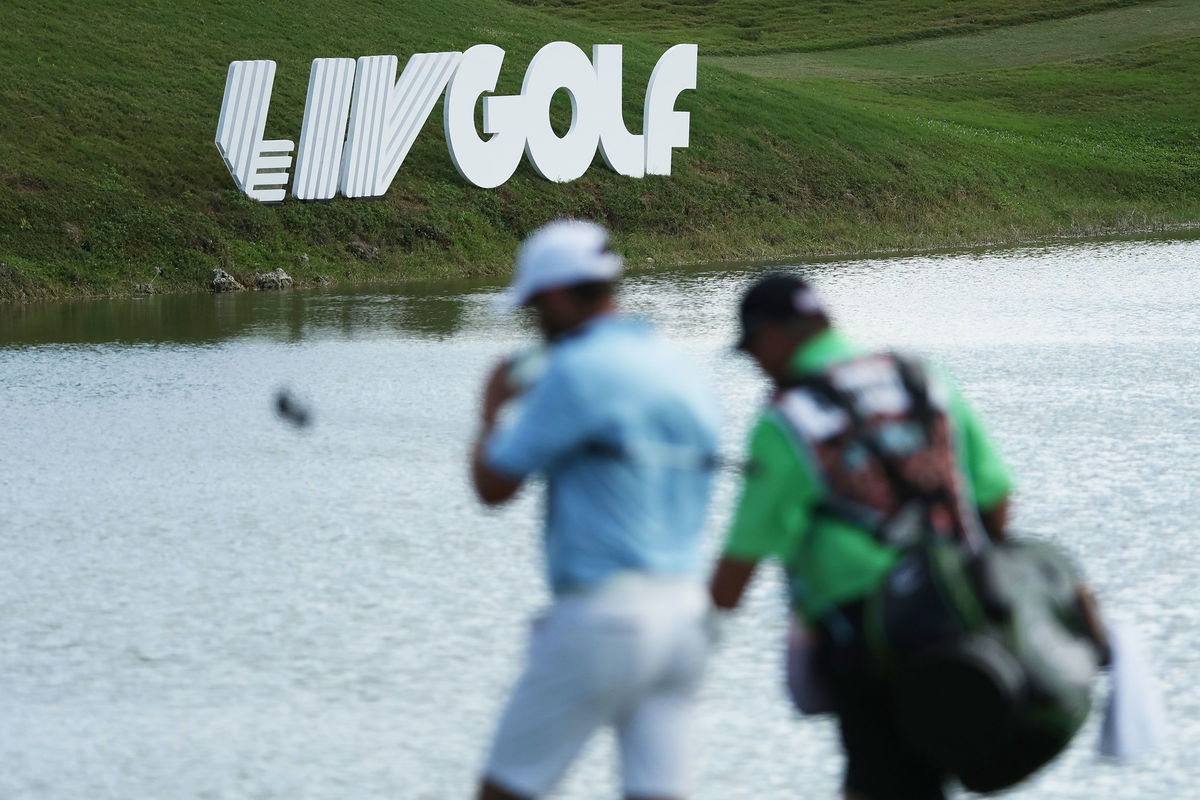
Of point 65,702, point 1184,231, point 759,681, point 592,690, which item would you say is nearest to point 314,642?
point 65,702

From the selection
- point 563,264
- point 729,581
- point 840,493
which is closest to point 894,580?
point 840,493

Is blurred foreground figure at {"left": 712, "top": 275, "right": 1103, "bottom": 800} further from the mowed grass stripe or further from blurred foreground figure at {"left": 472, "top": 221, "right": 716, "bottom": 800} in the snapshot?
the mowed grass stripe

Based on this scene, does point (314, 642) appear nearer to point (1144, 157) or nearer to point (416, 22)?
point (416, 22)

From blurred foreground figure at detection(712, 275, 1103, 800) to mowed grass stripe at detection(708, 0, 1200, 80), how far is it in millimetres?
73703

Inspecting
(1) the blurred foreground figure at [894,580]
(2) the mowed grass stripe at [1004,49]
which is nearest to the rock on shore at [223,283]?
(1) the blurred foreground figure at [894,580]

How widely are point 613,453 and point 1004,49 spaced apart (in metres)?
87.1

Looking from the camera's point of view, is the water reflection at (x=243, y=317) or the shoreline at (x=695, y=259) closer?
the water reflection at (x=243, y=317)

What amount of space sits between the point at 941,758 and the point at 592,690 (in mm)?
836

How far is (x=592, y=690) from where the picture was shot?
4125mm

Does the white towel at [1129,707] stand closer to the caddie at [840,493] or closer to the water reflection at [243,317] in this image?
the caddie at [840,493]

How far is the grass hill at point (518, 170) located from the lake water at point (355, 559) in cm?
1368

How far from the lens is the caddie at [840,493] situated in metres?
4.27

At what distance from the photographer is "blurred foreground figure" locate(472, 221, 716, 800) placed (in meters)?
4.11

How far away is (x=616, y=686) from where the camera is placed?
4.12 metres
